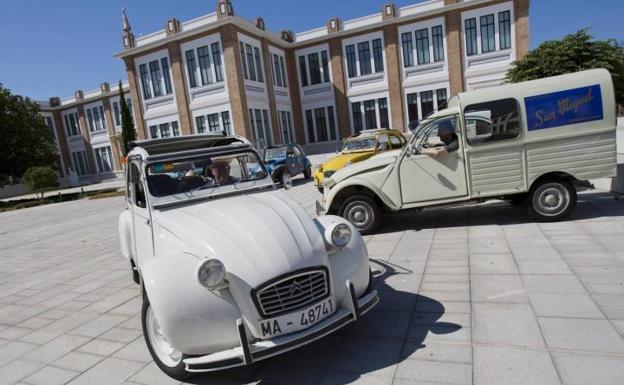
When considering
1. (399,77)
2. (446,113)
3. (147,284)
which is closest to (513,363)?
(147,284)

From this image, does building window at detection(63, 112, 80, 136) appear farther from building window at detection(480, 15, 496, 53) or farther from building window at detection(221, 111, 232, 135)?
building window at detection(480, 15, 496, 53)

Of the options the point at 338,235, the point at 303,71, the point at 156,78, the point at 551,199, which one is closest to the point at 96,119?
the point at 156,78

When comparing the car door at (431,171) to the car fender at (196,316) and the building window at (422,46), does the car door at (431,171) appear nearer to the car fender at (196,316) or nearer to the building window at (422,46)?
the car fender at (196,316)

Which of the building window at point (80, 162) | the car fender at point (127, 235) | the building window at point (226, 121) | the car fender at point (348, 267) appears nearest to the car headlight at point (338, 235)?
the car fender at point (348, 267)

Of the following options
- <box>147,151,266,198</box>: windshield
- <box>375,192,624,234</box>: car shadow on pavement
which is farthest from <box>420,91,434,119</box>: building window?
<box>147,151,266,198</box>: windshield

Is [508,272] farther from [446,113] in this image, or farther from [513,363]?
[446,113]

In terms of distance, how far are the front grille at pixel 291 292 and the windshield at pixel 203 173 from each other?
1.76 m

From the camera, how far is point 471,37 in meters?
27.4

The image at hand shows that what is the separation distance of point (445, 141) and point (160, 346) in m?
5.36

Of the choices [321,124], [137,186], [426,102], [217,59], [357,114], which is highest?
[217,59]

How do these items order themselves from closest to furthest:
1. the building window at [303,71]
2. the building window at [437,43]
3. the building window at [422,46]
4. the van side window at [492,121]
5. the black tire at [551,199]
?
1. the van side window at [492,121]
2. the black tire at [551,199]
3. the building window at [437,43]
4. the building window at [422,46]
5. the building window at [303,71]

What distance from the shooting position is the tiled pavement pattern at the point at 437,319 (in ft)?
9.60

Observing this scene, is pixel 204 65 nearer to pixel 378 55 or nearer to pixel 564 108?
pixel 378 55

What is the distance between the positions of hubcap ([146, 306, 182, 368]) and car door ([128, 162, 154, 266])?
0.81 m
